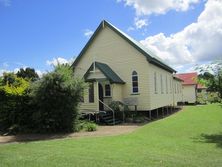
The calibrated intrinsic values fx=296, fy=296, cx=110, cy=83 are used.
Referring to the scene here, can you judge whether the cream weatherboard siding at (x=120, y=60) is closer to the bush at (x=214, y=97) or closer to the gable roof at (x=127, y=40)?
the gable roof at (x=127, y=40)

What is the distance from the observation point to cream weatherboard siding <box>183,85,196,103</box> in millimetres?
51625

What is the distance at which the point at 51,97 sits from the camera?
55.5 ft

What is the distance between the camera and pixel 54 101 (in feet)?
55.9

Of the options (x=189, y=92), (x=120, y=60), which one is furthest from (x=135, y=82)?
(x=189, y=92)

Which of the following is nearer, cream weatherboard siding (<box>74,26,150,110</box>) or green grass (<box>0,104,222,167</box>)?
green grass (<box>0,104,222,167</box>)

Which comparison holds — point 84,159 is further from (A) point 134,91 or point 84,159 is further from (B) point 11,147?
(A) point 134,91

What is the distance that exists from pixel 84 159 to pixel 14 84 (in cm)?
1077

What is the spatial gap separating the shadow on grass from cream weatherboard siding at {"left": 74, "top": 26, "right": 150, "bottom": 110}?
10.3 metres

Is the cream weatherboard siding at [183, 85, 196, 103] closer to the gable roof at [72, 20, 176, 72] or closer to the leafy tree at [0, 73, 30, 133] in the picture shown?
the gable roof at [72, 20, 176, 72]

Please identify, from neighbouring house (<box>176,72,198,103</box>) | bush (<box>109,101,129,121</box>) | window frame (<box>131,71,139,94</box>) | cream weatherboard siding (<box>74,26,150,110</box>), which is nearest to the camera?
bush (<box>109,101,129,121</box>)

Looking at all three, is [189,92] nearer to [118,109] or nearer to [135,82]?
[135,82]

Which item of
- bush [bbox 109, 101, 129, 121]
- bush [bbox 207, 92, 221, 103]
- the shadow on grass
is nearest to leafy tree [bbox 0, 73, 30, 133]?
bush [bbox 109, 101, 129, 121]

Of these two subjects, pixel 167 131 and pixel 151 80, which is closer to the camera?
pixel 167 131

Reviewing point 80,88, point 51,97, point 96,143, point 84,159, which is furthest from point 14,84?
point 84,159
